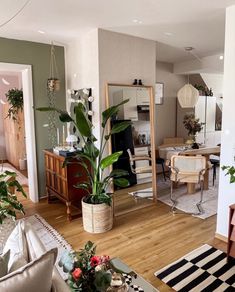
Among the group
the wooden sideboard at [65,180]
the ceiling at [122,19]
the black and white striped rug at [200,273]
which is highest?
the ceiling at [122,19]

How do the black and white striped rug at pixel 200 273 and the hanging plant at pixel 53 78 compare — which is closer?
the black and white striped rug at pixel 200 273

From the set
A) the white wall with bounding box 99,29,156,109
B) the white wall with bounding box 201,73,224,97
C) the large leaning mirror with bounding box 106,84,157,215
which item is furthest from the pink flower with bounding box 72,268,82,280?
the white wall with bounding box 201,73,224,97

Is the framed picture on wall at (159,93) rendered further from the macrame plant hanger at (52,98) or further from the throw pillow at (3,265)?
the throw pillow at (3,265)

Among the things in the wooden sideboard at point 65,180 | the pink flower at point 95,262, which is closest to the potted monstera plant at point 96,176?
the wooden sideboard at point 65,180

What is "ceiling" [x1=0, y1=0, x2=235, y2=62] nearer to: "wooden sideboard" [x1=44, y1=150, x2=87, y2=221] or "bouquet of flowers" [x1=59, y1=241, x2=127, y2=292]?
"wooden sideboard" [x1=44, y1=150, x2=87, y2=221]

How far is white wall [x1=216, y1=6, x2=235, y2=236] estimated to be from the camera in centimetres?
269

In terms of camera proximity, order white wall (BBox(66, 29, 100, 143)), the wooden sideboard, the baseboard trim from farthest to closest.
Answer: white wall (BBox(66, 29, 100, 143)), the wooden sideboard, the baseboard trim

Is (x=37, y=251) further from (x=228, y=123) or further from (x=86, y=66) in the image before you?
(x=86, y=66)

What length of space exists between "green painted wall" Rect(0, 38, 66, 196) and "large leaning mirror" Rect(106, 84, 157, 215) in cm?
124

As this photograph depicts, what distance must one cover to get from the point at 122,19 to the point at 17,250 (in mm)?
2776

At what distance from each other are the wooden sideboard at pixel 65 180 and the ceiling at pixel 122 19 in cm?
175

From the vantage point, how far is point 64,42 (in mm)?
4094

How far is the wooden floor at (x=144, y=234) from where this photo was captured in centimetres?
260

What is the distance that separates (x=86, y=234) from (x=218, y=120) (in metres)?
5.00
